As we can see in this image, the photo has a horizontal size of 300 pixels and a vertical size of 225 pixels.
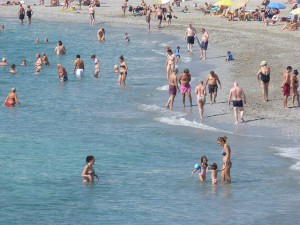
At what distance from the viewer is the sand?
112 feet

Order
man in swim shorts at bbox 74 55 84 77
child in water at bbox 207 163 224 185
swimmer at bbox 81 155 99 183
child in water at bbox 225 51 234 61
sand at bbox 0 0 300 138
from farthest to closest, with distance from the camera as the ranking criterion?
1. child in water at bbox 225 51 234 61
2. man in swim shorts at bbox 74 55 84 77
3. sand at bbox 0 0 300 138
4. swimmer at bbox 81 155 99 183
5. child in water at bbox 207 163 224 185

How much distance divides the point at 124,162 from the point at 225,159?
489cm

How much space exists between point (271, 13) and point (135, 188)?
39.4 meters

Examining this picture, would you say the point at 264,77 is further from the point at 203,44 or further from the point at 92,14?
the point at 92,14

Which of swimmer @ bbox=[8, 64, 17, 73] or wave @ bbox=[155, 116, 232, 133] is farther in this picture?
swimmer @ bbox=[8, 64, 17, 73]

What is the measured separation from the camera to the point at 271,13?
64125mm

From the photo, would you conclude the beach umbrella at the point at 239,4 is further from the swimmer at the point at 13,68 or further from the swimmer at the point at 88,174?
the swimmer at the point at 88,174

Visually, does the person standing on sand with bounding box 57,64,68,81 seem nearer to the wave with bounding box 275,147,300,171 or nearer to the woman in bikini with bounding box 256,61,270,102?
the woman in bikini with bounding box 256,61,270,102

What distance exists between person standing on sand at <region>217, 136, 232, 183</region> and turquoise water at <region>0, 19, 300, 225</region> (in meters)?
0.42

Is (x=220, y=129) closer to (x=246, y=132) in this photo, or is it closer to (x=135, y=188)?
(x=246, y=132)

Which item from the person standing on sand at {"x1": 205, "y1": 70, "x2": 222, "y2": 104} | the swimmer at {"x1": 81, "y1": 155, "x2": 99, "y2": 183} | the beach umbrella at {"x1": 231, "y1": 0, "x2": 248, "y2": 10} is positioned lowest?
the swimmer at {"x1": 81, "y1": 155, "x2": 99, "y2": 183}

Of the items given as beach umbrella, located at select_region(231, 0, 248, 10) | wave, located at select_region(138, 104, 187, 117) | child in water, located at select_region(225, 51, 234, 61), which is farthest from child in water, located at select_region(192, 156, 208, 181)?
beach umbrella, located at select_region(231, 0, 248, 10)

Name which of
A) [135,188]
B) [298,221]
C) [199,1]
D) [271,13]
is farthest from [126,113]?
[199,1]

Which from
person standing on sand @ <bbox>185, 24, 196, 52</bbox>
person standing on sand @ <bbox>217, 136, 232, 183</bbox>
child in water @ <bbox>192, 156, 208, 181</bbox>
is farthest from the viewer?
person standing on sand @ <bbox>185, 24, 196, 52</bbox>
